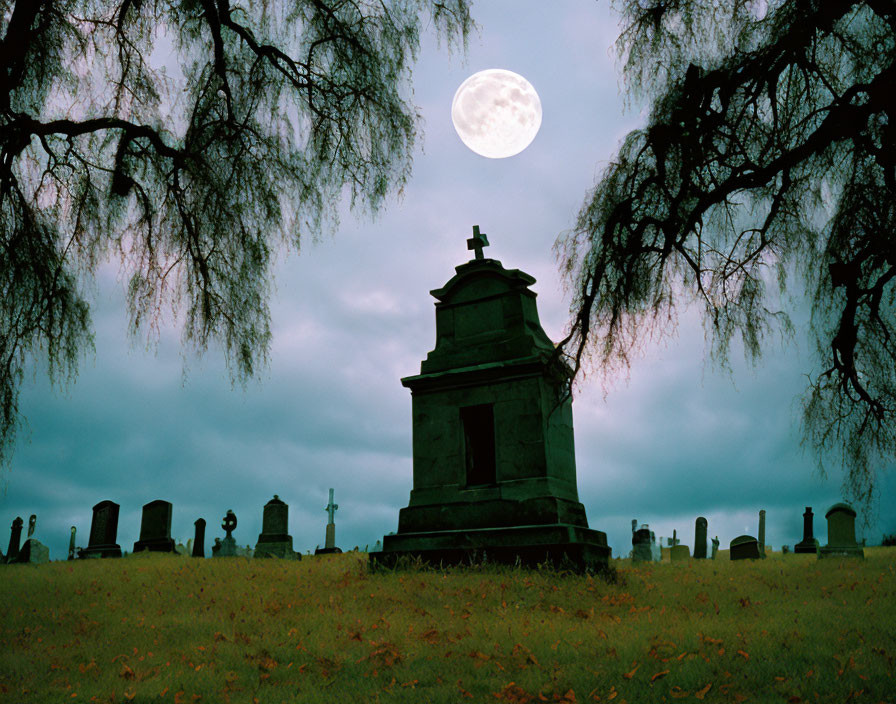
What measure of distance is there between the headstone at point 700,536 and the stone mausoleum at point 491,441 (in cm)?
848

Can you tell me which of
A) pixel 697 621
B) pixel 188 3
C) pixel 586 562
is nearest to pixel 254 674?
pixel 697 621

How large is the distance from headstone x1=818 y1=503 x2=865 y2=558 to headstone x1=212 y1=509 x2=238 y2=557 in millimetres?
13585

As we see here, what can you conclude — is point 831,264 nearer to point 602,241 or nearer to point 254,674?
point 602,241

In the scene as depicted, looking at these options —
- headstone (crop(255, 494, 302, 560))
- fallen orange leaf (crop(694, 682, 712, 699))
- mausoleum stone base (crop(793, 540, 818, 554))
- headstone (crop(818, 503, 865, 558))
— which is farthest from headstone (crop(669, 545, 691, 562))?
fallen orange leaf (crop(694, 682, 712, 699))

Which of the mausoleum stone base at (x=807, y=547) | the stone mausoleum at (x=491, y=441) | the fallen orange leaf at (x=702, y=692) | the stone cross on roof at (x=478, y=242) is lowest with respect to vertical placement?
the fallen orange leaf at (x=702, y=692)

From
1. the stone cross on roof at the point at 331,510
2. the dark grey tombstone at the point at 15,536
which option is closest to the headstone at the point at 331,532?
the stone cross on roof at the point at 331,510

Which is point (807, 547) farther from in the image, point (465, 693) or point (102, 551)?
point (102, 551)

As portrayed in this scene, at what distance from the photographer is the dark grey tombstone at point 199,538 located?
18578mm

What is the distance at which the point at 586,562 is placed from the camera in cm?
1084

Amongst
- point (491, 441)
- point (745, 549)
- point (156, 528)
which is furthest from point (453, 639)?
point (156, 528)

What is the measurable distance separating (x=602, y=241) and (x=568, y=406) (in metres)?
5.04

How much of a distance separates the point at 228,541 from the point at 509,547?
9.55 metres

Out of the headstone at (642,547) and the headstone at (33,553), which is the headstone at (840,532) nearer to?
the headstone at (642,547)

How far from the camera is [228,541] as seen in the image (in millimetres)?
17969
